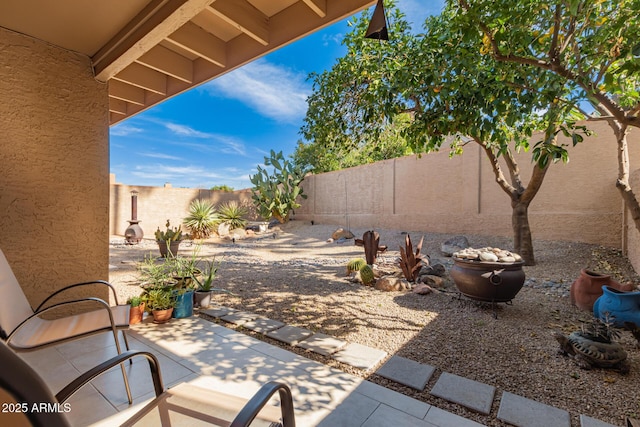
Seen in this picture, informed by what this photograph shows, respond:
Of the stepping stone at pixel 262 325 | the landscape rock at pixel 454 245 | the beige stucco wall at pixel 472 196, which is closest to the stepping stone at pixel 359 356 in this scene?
the stepping stone at pixel 262 325

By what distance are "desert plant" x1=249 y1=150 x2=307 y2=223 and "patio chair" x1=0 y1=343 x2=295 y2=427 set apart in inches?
415

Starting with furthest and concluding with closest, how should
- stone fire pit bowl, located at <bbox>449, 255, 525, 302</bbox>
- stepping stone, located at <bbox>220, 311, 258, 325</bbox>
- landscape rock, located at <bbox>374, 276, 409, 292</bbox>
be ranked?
landscape rock, located at <bbox>374, 276, 409, 292</bbox>
stone fire pit bowl, located at <bbox>449, 255, 525, 302</bbox>
stepping stone, located at <bbox>220, 311, 258, 325</bbox>

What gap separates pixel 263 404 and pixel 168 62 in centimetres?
316

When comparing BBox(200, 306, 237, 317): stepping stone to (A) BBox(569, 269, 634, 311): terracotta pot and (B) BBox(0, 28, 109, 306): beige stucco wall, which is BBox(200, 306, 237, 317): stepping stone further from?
(A) BBox(569, 269, 634, 311): terracotta pot

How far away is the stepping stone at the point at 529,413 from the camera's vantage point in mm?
1605

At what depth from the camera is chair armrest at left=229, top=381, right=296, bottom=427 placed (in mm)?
736

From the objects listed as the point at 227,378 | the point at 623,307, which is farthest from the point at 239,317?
the point at 623,307

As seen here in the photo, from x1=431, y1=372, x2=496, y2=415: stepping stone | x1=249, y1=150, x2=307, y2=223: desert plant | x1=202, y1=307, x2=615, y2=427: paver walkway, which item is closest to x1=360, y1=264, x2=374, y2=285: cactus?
x1=202, y1=307, x2=615, y2=427: paver walkway

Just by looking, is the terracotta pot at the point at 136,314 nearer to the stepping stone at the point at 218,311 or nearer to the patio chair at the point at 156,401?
the stepping stone at the point at 218,311

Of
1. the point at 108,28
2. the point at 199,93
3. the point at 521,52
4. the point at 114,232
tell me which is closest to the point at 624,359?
the point at 521,52

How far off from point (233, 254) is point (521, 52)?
6991mm

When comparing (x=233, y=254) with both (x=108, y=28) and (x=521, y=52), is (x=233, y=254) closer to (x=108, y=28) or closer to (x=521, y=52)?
(x=108, y=28)

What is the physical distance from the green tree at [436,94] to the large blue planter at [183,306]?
2786 millimetres

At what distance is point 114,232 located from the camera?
10.6 metres
